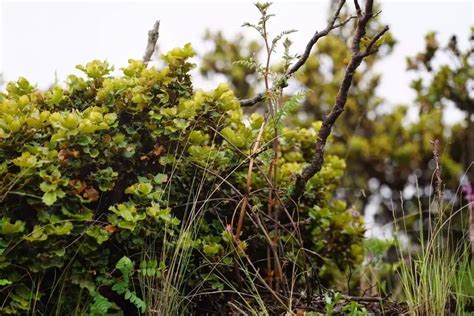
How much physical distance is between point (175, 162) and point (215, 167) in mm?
186

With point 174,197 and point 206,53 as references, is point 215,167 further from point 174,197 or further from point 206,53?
point 206,53

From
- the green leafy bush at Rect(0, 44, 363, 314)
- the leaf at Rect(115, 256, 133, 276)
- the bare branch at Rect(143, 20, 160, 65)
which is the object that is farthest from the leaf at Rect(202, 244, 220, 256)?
the bare branch at Rect(143, 20, 160, 65)

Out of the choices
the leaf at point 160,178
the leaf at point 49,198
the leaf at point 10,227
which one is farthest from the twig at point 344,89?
the leaf at point 10,227

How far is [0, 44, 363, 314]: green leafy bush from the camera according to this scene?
7.76 feet

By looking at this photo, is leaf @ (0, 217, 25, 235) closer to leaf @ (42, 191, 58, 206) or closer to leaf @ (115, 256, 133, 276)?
leaf @ (42, 191, 58, 206)

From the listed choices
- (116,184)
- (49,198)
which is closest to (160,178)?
(116,184)

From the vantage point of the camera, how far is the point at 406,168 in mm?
6160

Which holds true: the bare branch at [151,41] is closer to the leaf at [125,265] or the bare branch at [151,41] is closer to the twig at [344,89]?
the twig at [344,89]

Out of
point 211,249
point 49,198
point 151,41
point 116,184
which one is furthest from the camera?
point 151,41

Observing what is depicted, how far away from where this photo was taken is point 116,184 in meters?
2.65

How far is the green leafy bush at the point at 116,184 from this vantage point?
2365mm

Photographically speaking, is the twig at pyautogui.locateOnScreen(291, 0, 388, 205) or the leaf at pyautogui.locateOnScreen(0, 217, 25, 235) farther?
the twig at pyautogui.locateOnScreen(291, 0, 388, 205)

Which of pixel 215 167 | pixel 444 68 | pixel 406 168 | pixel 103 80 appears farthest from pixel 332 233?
pixel 406 168

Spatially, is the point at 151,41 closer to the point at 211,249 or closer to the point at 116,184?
the point at 116,184
